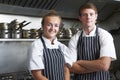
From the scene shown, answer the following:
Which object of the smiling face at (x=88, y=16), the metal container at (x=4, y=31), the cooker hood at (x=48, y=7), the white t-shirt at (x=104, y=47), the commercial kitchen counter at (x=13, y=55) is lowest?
the commercial kitchen counter at (x=13, y=55)

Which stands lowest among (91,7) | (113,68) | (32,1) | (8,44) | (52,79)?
(113,68)

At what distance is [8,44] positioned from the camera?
196 cm

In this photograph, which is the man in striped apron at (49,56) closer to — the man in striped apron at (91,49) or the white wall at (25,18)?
the man in striped apron at (91,49)

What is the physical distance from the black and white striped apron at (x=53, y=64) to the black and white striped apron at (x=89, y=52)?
0.47 ft

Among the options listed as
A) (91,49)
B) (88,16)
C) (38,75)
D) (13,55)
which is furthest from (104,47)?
(13,55)

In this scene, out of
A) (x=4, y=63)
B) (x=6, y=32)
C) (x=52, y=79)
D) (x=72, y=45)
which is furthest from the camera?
(x=4, y=63)

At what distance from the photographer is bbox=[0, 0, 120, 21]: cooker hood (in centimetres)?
196

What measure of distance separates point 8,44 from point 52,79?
3.08 ft

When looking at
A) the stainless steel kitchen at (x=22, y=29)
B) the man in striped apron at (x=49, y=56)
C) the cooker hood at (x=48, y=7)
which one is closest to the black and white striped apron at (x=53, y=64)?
the man in striped apron at (x=49, y=56)

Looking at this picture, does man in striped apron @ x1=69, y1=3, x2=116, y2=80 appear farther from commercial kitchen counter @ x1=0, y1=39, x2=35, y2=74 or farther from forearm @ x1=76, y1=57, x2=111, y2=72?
commercial kitchen counter @ x1=0, y1=39, x2=35, y2=74

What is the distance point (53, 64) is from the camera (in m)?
1.14

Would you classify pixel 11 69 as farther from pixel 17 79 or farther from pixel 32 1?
pixel 32 1

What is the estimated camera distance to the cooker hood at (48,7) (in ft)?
6.45

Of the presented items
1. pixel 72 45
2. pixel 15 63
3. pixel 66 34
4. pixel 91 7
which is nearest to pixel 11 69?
pixel 15 63
